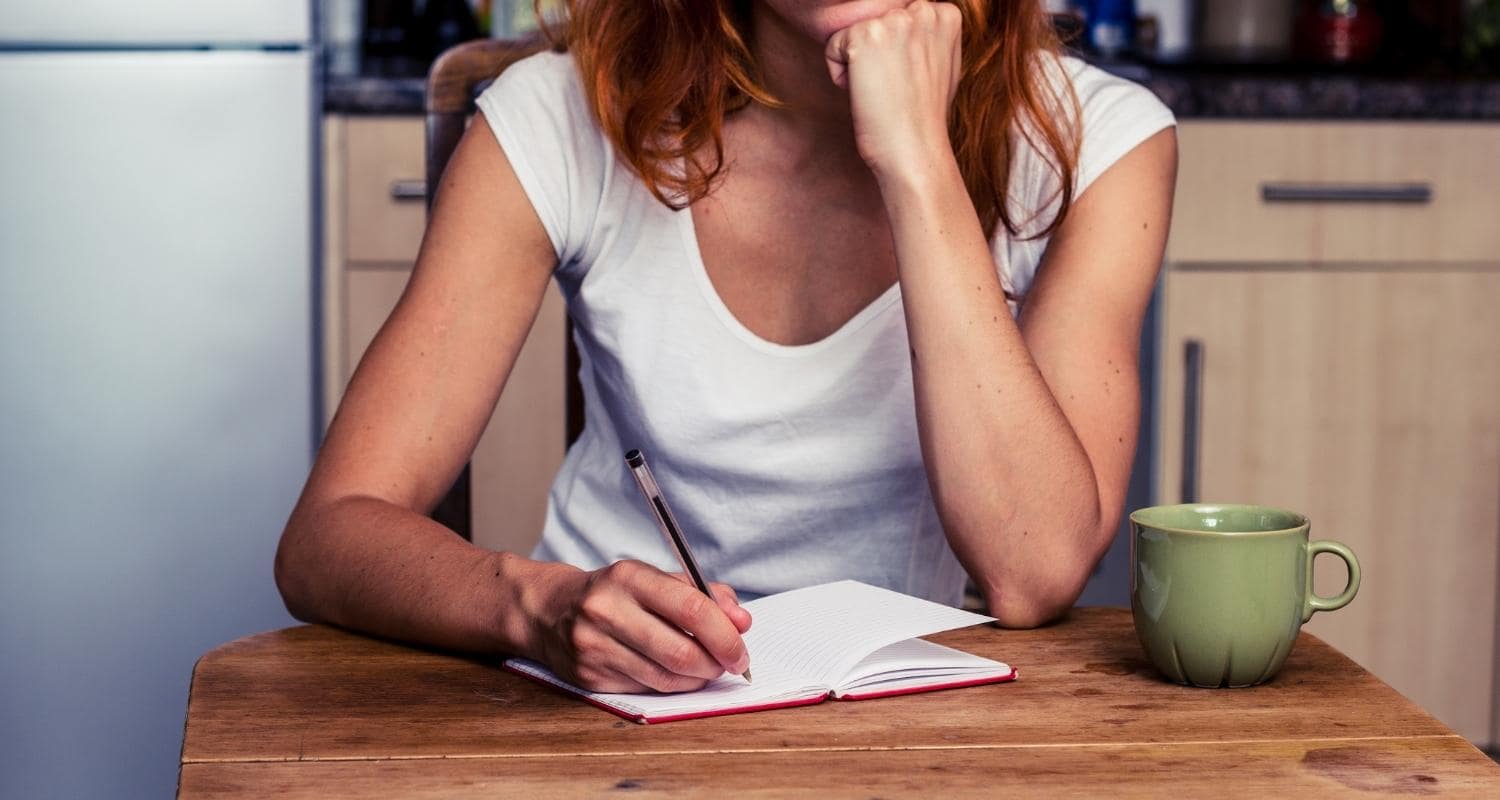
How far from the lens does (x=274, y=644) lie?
0.82 m

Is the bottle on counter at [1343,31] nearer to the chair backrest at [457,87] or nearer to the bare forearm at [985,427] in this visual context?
the chair backrest at [457,87]

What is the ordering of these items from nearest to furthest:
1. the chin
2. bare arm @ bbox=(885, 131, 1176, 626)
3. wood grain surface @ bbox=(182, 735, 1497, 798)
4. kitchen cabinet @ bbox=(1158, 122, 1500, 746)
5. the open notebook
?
wood grain surface @ bbox=(182, 735, 1497, 798) → the open notebook → bare arm @ bbox=(885, 131, 1176, 626) → the chin → kitchen cabinet @ bbox=(1158, 122, 1500, 746)

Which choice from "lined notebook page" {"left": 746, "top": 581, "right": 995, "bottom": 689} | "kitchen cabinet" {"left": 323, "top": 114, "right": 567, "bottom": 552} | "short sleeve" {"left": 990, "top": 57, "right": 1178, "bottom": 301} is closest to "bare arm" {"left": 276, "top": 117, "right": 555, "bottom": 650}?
"lined notebook page" {"left": 746, "top": 581, "right": 995, "bottom": 689}

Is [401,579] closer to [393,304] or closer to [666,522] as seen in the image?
[666,522]

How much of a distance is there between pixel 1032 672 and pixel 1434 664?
171 cm

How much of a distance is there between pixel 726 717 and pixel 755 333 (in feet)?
1.59

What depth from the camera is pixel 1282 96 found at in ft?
7.00

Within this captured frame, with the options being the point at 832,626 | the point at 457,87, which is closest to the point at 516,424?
the point at 457,87

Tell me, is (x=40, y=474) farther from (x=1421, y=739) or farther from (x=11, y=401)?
(x=1421, y=739)

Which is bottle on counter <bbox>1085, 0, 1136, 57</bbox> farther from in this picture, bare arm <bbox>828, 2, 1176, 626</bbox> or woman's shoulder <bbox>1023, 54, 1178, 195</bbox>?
bare arm <bbox>828, 2, 1176, 626</bbox>

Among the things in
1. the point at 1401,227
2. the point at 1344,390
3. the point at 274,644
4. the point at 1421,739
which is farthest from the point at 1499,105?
the point at 274,644

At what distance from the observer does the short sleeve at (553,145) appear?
113 cm

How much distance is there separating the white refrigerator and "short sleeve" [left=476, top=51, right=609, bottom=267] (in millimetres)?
992

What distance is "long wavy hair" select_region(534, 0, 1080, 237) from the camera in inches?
45.1
